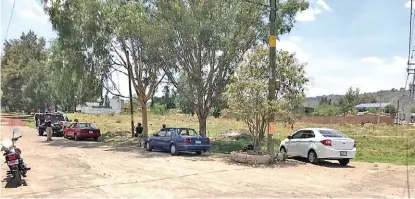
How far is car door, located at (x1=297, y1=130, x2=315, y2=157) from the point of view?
16938mm

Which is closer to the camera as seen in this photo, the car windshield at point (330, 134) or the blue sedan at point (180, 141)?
the car windshield at point (330, 134)

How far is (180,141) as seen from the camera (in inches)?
762

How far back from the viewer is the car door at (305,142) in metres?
16.9

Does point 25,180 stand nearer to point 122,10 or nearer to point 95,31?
point 122,10

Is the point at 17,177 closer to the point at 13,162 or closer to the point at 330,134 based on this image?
the point at 13,162

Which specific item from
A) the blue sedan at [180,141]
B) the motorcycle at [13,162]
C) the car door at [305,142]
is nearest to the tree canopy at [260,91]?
the car door at [305,142]

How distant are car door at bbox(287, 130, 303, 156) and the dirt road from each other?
1053 mm

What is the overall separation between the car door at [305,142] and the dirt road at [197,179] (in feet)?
2.25

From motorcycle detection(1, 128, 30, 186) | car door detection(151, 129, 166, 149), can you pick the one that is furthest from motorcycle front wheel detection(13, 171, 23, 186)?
car door detection(151, 129, 166, 149)

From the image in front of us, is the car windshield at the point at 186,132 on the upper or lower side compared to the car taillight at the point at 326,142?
upper

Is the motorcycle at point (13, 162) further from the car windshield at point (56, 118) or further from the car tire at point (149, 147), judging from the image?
the car windshield at point (56, 118)

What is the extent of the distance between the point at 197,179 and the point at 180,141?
749 cm

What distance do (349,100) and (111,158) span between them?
8652cm

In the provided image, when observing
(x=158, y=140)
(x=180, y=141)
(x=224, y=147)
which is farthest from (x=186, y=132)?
(x=224, y=147)
